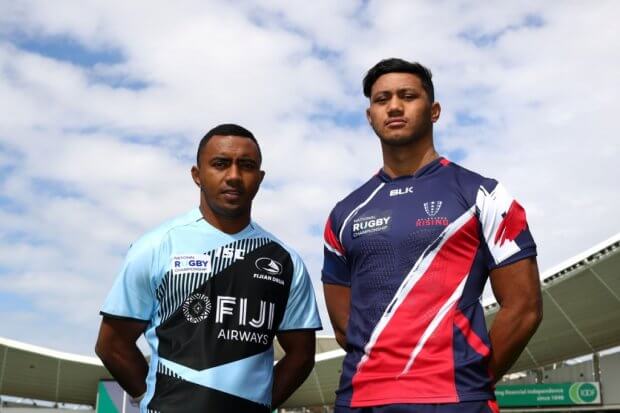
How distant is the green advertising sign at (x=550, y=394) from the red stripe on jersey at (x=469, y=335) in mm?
29792

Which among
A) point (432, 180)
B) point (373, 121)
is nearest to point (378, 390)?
point (432, 180)

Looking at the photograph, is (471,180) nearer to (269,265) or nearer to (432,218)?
(432,218)

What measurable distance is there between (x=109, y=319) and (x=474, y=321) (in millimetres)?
1610

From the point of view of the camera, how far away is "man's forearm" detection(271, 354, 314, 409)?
3.26 m

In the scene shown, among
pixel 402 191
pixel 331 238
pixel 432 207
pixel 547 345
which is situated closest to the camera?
pixel 432 207

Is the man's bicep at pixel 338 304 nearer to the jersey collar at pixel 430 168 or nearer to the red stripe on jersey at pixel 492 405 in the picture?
the jersey collar at pixel 430 168

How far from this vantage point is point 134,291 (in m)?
3.15

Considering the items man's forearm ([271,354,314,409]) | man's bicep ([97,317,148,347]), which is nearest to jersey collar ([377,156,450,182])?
man's forearm ([271,354,314,409])

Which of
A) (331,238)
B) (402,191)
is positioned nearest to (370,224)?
(402,191)

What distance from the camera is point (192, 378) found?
2967mm

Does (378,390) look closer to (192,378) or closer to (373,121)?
(192,378)

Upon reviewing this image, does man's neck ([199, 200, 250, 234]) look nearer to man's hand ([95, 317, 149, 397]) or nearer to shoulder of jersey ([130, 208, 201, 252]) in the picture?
shoulder of jersey ([130, 208, 201, 252])

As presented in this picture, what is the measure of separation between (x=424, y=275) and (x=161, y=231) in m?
1.27

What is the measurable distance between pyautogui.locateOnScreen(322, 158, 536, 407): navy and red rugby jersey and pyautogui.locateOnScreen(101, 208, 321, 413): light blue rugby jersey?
413 millimetres
